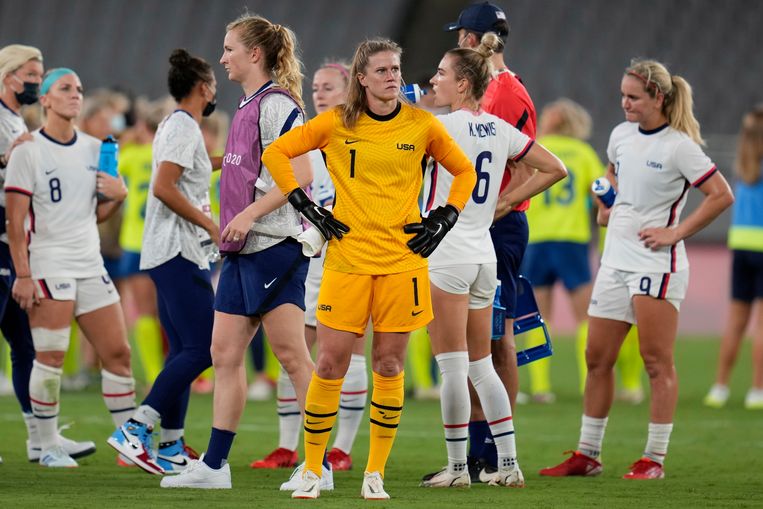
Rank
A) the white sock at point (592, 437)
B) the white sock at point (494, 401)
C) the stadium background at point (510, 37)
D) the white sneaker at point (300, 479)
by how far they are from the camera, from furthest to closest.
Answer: the stadium background at point (510, 37) → the white sock at point (592, 437) → the white sock at point (494, 401) → the white sneaker at point (300, 479)

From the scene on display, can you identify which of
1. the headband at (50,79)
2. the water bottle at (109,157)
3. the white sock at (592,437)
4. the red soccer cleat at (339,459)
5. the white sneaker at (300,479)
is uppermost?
the headband at (50,79)

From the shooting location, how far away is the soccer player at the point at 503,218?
6605mm

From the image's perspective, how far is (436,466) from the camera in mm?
7305

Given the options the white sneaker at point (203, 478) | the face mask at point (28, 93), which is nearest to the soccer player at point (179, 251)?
the white sneaker at point (203, 478)

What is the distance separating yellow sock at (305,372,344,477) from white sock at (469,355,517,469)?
83 centimetres

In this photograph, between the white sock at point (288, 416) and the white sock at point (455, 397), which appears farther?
the white sock at point (288, 416)

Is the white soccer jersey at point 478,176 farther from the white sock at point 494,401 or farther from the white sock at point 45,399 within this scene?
the white sock at point 45,399

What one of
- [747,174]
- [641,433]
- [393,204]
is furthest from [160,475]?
[747,174]

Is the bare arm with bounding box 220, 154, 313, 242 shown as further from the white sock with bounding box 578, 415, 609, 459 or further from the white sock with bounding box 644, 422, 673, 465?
the white sock with bounding box 644, 422, 673, 465

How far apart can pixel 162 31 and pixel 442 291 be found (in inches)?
658

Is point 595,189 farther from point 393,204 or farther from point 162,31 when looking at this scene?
point 162,31

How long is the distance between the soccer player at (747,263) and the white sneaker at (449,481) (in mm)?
4761

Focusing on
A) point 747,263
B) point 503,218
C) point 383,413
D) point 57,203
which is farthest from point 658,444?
point 747,263

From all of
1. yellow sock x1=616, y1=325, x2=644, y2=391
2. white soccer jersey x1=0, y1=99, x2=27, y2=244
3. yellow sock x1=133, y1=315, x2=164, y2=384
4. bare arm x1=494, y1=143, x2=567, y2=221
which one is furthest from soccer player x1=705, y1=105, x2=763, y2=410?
white soccer jersey x1=0, y1=99, x2=27, y2=244
